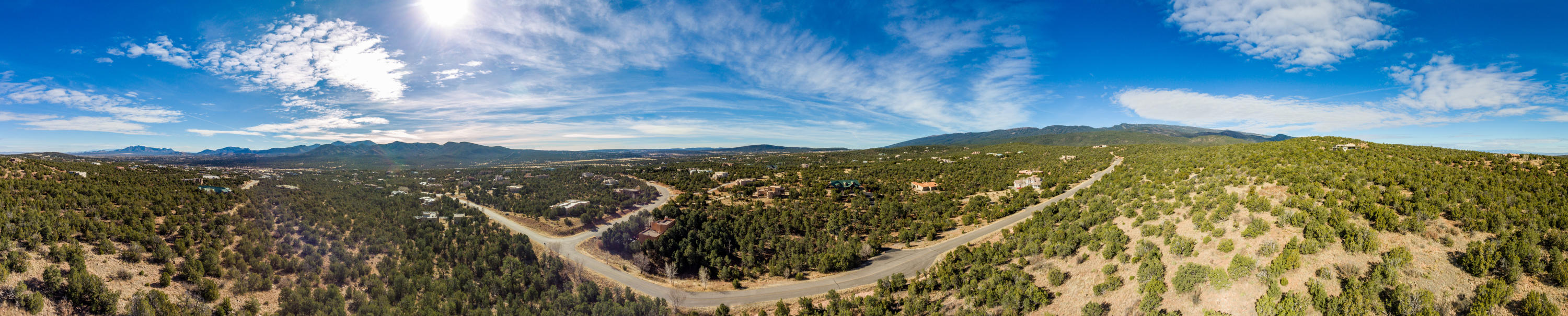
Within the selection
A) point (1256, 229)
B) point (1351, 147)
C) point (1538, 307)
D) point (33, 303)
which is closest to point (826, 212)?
point (1256, 229)

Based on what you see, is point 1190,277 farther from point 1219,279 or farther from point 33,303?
point 33,303

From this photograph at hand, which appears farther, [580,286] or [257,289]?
[580,286]

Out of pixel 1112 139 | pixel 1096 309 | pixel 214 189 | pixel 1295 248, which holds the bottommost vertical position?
pixel 1096 309

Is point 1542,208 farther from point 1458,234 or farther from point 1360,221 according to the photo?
point 1360,221

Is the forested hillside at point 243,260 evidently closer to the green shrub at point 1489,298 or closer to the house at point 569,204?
the house at point 569,204

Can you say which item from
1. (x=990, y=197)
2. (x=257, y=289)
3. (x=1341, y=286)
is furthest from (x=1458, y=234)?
(x=257, y=289)

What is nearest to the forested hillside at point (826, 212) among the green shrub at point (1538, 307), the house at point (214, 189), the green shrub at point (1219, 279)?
the green shrub at point (1219, 279)
